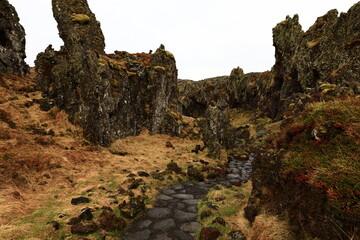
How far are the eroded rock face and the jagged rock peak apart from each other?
17493 mm

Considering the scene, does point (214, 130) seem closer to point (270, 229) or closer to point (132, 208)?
point (132, 208)

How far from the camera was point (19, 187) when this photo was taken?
1071 cm

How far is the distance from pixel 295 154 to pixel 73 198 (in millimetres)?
10746

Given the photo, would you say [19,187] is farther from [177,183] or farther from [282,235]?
[282,235]

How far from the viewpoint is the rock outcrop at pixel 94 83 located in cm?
2155

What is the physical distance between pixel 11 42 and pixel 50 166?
35377 mm

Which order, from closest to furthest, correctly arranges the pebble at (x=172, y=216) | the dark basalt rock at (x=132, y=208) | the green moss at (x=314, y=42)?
the pebble at (x=172, y=216) → the dark basalt rock at (x=132, y=208) → the green moss at (x=314, y=42)

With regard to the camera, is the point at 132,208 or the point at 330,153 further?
the point at 132,208

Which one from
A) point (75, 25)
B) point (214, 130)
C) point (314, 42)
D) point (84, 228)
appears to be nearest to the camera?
point (84, 228)

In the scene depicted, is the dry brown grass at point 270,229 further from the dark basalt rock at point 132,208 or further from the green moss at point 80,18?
the green moss at point 80,18

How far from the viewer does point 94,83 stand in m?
21.4

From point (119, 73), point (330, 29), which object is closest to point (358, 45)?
point (330, 29)

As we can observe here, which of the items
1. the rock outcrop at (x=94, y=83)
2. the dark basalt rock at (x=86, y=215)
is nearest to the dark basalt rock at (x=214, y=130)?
the rock outcrop at (x=94, y=83)

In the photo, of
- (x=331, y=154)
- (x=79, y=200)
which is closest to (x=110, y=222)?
(x=79, y=200)
